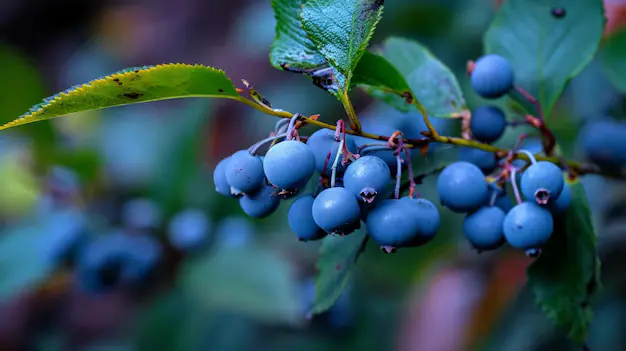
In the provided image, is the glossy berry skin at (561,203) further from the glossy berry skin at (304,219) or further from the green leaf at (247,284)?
the green leaf at (247,284)

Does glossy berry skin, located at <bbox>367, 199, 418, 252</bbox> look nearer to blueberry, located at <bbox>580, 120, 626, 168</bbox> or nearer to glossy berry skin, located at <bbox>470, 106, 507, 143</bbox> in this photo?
glossy berry skin, located at <bbox>470, 106, 507, 143</bbox>

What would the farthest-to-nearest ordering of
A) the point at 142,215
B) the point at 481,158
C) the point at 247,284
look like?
the point at 142,215, the point at 247,284, the point at 481,158

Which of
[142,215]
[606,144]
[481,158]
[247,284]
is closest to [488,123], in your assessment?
[481,158]

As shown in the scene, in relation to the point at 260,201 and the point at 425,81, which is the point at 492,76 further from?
the point at 260,201

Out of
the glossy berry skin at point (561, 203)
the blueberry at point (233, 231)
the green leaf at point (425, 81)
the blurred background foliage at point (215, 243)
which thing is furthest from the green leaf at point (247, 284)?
the glossy berry skin at point (561, 203)

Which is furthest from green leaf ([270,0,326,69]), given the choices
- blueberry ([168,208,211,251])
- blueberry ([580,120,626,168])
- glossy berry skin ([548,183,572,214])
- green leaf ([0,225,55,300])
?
green leaf ([0,225,55,300])

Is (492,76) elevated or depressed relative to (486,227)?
elevated
